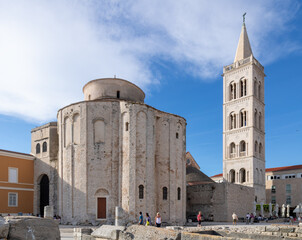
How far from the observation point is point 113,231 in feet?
26.6

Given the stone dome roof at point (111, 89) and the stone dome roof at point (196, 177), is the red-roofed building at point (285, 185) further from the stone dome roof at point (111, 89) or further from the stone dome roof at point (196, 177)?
the stone dome roof at point (111, 89)

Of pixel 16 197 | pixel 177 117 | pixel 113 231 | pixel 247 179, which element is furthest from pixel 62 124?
pixel 247 179

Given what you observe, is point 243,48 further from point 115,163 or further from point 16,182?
point 16,182

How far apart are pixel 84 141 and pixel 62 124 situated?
11.1 feet

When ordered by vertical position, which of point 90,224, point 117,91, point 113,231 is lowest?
point 90,224

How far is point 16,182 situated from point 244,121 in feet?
115

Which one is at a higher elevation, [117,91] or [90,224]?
[117,91]

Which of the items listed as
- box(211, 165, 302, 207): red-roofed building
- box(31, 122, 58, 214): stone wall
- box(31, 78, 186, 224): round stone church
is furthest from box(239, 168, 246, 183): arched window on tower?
box(31, 122, 58, 214): stone wall

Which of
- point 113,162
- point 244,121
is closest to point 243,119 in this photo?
point 244,121

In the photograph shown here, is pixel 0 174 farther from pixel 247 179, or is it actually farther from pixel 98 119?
pixel 247 179

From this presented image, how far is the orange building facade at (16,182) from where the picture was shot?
1172 inches

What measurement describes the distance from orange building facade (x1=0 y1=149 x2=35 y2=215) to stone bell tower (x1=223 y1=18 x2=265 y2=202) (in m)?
30.8

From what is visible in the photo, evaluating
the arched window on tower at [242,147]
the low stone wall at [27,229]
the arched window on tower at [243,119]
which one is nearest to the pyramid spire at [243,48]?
the arched window on tower at [243,119]

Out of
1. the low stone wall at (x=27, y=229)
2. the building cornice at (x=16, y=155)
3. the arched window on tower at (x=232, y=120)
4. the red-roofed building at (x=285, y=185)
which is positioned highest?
the arched window on tower at (x=232, y=120)
